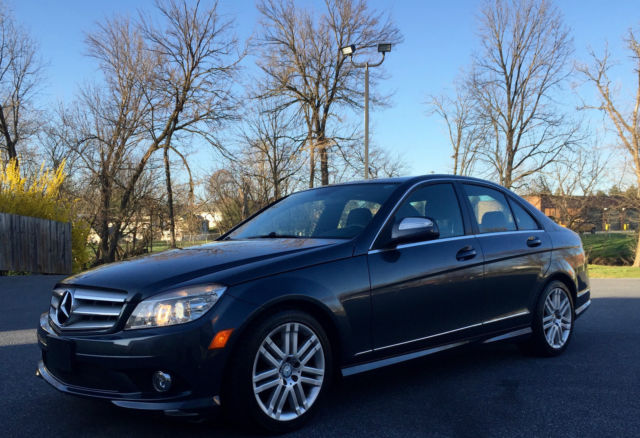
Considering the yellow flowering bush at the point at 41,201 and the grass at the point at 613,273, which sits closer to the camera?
the yellow flowering bush at the point at 41,201

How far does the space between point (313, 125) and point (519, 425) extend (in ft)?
Answer: 78.9

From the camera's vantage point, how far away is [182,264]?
11.6 feet

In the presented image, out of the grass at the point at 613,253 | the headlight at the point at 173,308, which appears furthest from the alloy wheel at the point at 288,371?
the grass at the point at 613,253

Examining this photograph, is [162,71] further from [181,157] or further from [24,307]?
[24,307]

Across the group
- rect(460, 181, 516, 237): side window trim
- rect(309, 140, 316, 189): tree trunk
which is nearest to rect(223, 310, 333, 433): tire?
rect(460, 181, 516, 237): side window trim

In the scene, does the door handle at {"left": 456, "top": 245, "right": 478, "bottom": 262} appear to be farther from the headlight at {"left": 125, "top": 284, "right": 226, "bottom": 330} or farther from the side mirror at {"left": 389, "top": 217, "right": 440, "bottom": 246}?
the headlight at {"left": 125, "top": 284, "right": 226, "bottom": 330}

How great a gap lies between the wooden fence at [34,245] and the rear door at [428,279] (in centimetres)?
1392

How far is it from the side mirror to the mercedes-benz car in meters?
0.01

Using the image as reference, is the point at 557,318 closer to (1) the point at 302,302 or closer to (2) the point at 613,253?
(1) the point at 302,302

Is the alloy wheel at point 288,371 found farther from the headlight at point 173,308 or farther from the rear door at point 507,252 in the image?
the rear door at point 507,252

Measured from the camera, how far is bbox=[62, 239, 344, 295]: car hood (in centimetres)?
324

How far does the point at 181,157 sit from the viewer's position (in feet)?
79.5

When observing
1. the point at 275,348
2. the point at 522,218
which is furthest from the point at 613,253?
the point at 275,348

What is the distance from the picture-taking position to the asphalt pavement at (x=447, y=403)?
11.1 ft
